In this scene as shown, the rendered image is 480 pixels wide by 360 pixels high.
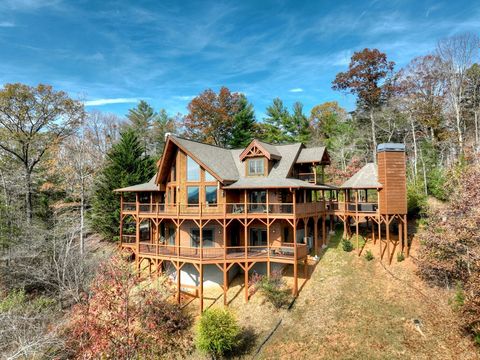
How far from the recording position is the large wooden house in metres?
22.0

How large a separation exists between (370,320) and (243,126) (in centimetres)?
3430

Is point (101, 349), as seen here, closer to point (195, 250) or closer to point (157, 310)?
point (157, 310)

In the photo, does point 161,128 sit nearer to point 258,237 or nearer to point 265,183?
point 258,237

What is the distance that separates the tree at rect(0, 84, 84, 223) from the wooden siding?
30246mm

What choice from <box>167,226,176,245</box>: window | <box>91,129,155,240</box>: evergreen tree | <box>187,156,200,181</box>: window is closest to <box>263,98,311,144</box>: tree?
<box>91,129,155,240</box>: evergreen tree

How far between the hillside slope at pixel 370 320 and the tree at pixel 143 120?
43.4 metres

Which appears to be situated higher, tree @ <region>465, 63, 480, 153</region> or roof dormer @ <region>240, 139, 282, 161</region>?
tree @ <region>465, 63, 480, 153</region>

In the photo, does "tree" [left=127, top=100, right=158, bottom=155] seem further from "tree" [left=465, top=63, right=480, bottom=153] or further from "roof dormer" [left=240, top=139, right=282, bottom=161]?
"tree" [left=465, top=63, right=480, bottom=153]

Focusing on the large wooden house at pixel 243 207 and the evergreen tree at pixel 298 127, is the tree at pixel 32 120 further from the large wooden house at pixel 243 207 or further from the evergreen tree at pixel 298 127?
the evergreen tree at pixel 298 127

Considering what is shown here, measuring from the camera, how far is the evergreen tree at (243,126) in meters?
45.2

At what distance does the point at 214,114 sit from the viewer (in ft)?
150

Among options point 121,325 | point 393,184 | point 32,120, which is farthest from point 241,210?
point 32,120

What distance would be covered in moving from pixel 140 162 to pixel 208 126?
16314mm

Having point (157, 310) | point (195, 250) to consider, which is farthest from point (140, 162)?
point (157, 310)
